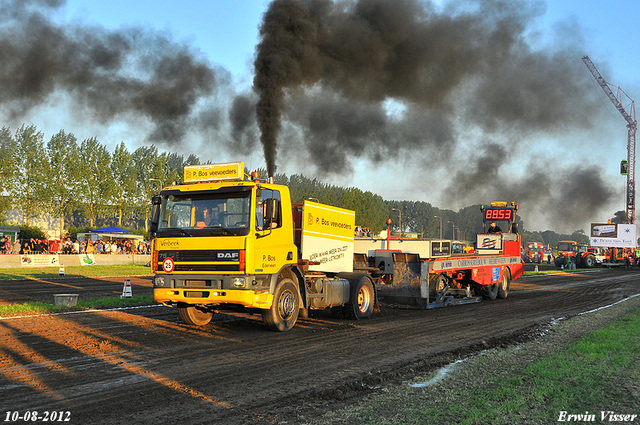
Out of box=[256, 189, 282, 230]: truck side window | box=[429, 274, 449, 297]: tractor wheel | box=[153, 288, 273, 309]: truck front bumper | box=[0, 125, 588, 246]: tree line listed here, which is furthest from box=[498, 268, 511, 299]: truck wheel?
box=[0, 125, 588, 246]: tree line

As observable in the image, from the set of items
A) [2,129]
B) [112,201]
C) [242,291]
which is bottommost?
[242,291]

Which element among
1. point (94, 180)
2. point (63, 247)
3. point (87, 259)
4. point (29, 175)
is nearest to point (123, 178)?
point (94, 180)

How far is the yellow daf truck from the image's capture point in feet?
31.4

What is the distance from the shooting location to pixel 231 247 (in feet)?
31.3

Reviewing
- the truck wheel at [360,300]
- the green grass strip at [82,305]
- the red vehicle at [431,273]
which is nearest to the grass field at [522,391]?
the truck wheel at [360,300]

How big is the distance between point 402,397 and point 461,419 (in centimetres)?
98

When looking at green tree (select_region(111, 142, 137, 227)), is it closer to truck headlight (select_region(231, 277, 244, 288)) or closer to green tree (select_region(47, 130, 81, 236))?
green tree (select_region(47, 130, 81, 236))

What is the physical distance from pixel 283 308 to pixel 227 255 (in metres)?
1.74

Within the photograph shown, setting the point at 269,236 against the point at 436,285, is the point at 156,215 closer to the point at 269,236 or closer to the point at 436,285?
the point at 269,236

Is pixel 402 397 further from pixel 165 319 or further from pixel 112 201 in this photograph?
pixel 112 201

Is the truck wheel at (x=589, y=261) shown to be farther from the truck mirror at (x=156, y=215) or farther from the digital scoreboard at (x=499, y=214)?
the truck mirror at (x=156, y=215)

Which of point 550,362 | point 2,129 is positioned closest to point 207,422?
point 550,362

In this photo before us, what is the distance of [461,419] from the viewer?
4.95 m

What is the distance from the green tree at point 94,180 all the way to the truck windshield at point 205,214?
50.7 metres
